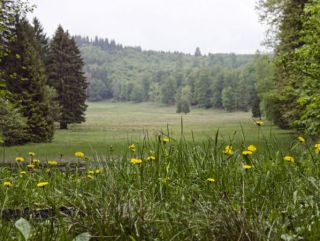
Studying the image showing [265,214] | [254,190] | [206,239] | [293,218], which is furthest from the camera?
[254,190]

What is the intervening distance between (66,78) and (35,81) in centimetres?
1561

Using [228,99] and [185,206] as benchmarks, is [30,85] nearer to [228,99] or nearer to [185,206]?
[185,206]

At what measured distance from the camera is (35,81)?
37.3m

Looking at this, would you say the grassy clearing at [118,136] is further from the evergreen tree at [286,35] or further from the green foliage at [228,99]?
the green foliage at [228,99]

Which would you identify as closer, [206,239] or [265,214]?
[206,239]

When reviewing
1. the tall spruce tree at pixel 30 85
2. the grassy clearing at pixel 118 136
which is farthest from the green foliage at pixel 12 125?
the tall spruce tree at pixel 30 85

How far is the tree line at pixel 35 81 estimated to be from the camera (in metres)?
31.1

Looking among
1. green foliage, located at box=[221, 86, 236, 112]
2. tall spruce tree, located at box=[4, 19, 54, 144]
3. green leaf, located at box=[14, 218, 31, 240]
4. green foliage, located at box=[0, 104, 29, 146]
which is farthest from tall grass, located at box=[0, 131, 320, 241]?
green foliage, located at box=[221, 86, 236, 112]

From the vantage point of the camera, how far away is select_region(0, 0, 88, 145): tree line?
31.1 metres

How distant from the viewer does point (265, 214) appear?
2.74 metres

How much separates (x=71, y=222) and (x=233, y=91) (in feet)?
393

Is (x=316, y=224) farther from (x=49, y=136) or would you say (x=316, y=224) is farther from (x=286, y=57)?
(x=49, y=136)

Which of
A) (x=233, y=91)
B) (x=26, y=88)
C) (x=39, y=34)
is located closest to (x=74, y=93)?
(x=39, y=34)

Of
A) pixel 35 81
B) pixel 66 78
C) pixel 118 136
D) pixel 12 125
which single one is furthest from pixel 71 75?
pixel 12 125
